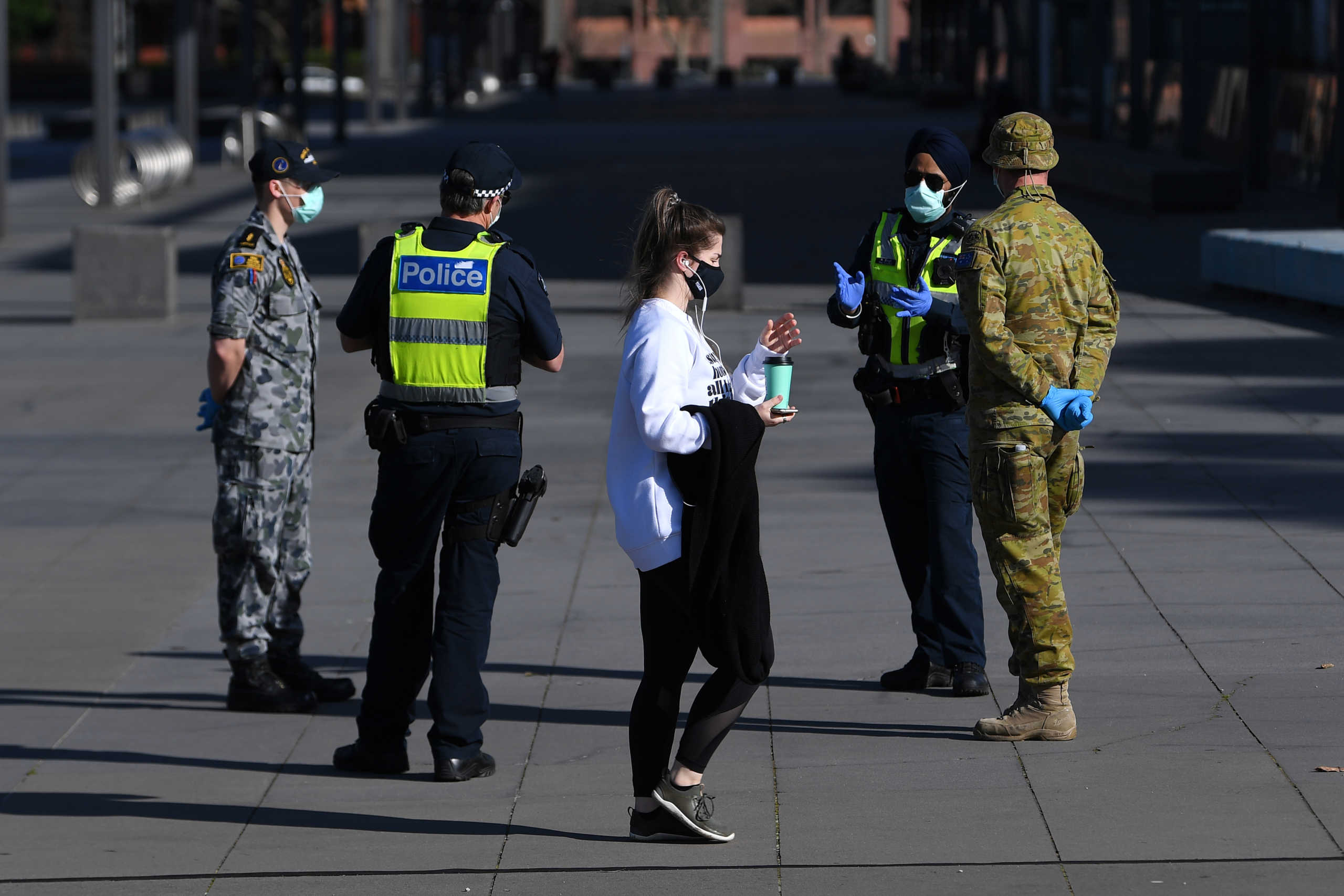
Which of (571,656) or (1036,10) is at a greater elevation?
(1036,10)

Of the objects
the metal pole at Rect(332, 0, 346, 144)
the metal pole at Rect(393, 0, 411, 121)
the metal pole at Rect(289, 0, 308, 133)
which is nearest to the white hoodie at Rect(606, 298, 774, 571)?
the metal pole at Rect(289, 0, 308, 133)

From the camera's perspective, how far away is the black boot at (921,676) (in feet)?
22.0

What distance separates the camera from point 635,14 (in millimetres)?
121312

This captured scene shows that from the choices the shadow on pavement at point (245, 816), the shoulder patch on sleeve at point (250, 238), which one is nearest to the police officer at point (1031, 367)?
the shadow on pavement at point (245, 816)

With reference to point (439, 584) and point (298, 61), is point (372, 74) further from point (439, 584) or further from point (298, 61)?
point (439, 584)

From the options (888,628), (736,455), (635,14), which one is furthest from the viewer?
(635,14)

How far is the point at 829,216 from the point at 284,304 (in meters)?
20.7

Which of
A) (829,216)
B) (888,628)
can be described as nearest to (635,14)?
(829,216)

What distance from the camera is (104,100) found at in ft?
88.5

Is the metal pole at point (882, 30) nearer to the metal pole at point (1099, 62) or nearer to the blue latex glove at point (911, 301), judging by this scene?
the metal pole at point (1099, 62)

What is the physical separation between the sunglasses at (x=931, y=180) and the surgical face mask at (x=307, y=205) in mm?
2047

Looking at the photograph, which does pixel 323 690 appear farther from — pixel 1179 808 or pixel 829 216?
pixel 829 216

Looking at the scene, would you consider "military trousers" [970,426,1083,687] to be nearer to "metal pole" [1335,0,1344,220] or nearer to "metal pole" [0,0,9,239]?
"metal pole" [1335,0,1344,220]

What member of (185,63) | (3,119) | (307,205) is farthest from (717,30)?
(307,205)
